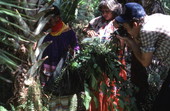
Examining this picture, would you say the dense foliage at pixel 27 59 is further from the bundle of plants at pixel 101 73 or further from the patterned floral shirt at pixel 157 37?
the patterned floral shirt at pixel 157 37

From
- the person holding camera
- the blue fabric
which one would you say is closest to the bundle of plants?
the person holding camera

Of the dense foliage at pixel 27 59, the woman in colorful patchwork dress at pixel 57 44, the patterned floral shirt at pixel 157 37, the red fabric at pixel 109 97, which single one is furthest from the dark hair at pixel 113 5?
the patterned floral shirt at pixel 157 37

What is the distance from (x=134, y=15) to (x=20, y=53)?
3.76 feet

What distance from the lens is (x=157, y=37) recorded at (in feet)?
7.84

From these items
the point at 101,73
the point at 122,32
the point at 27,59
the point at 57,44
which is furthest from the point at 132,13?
the point at 57,44

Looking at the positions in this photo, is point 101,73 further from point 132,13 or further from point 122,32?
point 132,13

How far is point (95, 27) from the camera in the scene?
154 inches

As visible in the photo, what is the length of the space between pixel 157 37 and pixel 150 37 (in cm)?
7

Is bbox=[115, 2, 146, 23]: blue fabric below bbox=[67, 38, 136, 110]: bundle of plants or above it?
above

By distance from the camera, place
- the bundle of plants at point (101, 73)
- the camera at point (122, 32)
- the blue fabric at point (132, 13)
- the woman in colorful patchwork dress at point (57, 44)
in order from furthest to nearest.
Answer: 1. the woman in colorful patchwork dress at point (57, 44)
2. the camera at point (122, 32)
3. the bundle of plants at point (101, 73)
4. the blue fabric at point (132, 13)

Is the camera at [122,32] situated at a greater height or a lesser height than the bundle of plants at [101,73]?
greater

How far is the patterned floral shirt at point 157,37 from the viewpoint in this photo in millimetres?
2365

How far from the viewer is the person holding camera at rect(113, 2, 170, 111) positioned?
7.79 feet

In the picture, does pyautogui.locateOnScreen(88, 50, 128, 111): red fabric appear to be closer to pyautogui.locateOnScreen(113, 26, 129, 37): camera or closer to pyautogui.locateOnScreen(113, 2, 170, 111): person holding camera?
pyautogui.locateOnScreen(113, 26, 129, 37): camera
